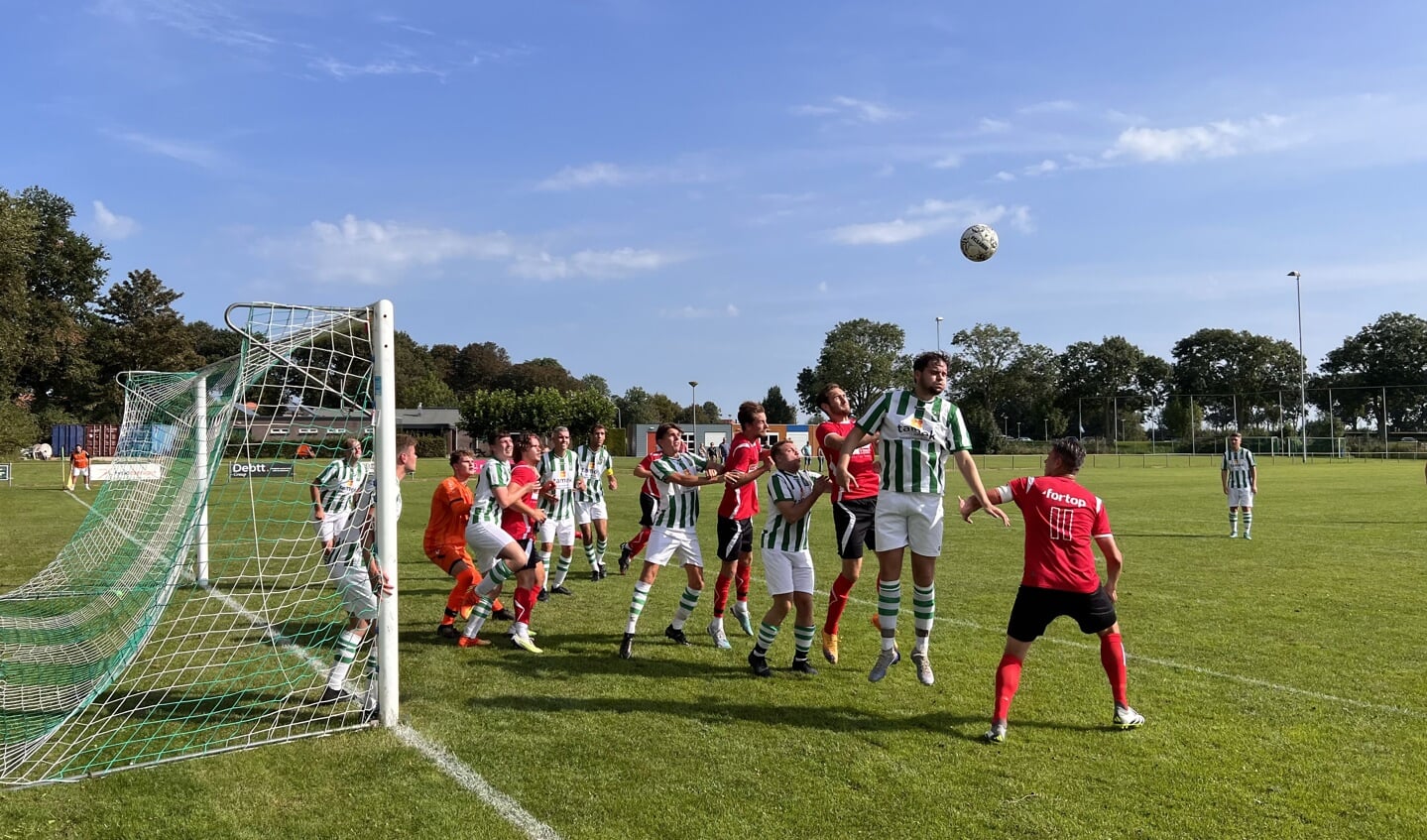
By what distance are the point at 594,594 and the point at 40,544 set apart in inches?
459

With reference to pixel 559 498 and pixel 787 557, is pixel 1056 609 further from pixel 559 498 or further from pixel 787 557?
pixel 559 498

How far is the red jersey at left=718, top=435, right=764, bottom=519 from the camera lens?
7.05 meters

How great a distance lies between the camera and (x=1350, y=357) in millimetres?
94812

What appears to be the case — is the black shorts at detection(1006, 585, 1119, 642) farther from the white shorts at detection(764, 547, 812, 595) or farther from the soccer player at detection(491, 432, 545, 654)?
the soccer player at detection(491, 432, 545, 654)

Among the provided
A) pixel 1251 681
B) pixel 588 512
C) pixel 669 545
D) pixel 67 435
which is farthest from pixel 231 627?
pixel 67 435

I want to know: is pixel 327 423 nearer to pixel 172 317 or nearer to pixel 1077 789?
pixel 1077 789

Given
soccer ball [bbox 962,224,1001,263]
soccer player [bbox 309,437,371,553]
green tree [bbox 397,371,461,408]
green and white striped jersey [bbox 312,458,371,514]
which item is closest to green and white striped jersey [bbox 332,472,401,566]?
soccer player [bbox 309,437,371,553]

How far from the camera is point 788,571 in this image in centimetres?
646

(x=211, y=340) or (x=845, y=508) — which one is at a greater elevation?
(x=211, y=340)

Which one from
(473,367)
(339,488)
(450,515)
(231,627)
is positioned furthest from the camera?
(473,367)

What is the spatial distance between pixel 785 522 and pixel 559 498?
4938 mm

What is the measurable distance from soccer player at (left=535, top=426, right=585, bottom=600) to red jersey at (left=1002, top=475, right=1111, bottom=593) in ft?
21.0

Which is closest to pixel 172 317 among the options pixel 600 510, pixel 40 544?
pixel 40 544

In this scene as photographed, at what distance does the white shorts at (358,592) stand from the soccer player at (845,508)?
3.33m
